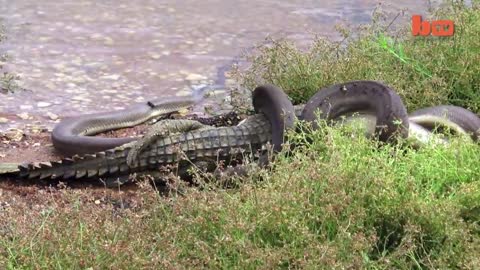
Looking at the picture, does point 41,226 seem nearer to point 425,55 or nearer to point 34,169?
point 34,169

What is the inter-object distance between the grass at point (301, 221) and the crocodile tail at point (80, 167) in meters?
0.99

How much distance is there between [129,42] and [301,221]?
5.65 meters

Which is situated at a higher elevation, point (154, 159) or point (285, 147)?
point (285, 147)

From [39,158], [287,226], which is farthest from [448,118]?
[39,158]

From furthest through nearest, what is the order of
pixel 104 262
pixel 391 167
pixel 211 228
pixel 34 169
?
pixel 34 169
pixel 391 167
pixel 211 228
pixel 104 262

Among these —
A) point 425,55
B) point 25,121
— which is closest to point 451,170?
point 425,55

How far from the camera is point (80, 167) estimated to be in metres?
4.56

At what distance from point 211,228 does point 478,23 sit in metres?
3.02

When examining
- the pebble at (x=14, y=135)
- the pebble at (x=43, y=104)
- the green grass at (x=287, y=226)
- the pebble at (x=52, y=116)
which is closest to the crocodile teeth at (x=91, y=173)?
the pebble at (x=14, y=135)

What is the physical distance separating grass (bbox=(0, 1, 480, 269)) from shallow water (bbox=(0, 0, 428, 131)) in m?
3.08

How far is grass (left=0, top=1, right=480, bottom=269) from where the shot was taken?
2732 millimetres

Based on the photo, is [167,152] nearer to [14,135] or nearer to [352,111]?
[352,111]

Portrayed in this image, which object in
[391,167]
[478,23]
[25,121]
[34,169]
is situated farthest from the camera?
[25,121]

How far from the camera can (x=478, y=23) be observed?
5.23 metres
